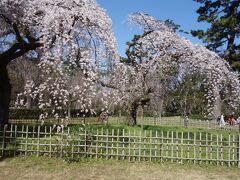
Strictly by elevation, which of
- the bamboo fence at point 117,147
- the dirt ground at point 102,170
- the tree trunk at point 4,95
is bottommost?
the dirt ground at point 102,170

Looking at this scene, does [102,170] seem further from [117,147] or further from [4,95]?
[4,95]

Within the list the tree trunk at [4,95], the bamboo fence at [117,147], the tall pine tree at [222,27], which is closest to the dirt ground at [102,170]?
the bamboo fence at [117,147]

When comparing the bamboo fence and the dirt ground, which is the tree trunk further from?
the dirt ground

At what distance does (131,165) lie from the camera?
9.44 metres

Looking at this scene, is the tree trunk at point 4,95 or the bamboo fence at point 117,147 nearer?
the bamboo fence at point 117,147

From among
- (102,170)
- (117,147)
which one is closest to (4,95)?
(117,147)

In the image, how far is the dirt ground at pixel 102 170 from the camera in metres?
8.34

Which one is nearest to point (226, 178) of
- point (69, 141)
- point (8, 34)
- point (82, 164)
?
point (82, 164)

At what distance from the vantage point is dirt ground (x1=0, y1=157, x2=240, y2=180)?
834cm

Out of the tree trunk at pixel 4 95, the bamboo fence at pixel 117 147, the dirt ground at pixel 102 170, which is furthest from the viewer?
the tree trunk at pixel 4 95

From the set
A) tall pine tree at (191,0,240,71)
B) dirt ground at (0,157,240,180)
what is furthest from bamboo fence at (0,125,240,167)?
tall pine tree at (191,0,240,71)

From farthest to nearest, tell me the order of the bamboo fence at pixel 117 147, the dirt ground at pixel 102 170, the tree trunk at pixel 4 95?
the tree trunk at pixel 4 95, the bamboo fence at pixel 117 147, the dirt ground at pixel 102 170

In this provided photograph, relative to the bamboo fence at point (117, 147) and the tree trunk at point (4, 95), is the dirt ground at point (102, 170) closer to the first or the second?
the bamboo fence at point (117, 147)

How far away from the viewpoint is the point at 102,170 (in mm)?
8898
